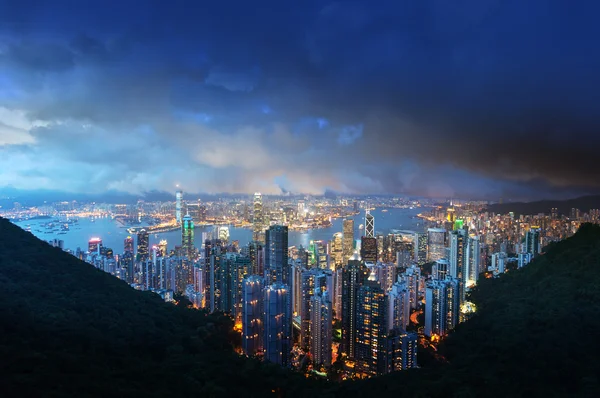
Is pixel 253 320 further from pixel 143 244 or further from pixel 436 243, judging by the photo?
pixel 436 243

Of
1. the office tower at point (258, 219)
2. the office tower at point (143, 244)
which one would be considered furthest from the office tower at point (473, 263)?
the office tower at point (143, 244)

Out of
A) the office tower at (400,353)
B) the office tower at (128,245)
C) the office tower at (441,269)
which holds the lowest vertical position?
the office tower at (400,353)

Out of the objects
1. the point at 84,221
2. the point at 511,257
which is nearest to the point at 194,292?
the point at 84,221

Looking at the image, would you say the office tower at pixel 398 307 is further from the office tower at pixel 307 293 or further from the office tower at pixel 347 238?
the office tower at pixel 347 238

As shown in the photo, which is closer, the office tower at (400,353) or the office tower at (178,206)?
the office tower at (400,353)

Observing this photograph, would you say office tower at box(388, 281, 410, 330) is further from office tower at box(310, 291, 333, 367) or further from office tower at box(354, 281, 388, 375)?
office tower at box(310, 291, 333, 367)

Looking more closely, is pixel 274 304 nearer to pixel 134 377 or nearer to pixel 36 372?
pixel 134 377

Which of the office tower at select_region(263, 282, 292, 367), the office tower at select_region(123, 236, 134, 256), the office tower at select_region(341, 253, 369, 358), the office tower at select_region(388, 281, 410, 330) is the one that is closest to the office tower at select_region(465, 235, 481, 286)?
the office tower at select_region(388, 281, 410, 330)
